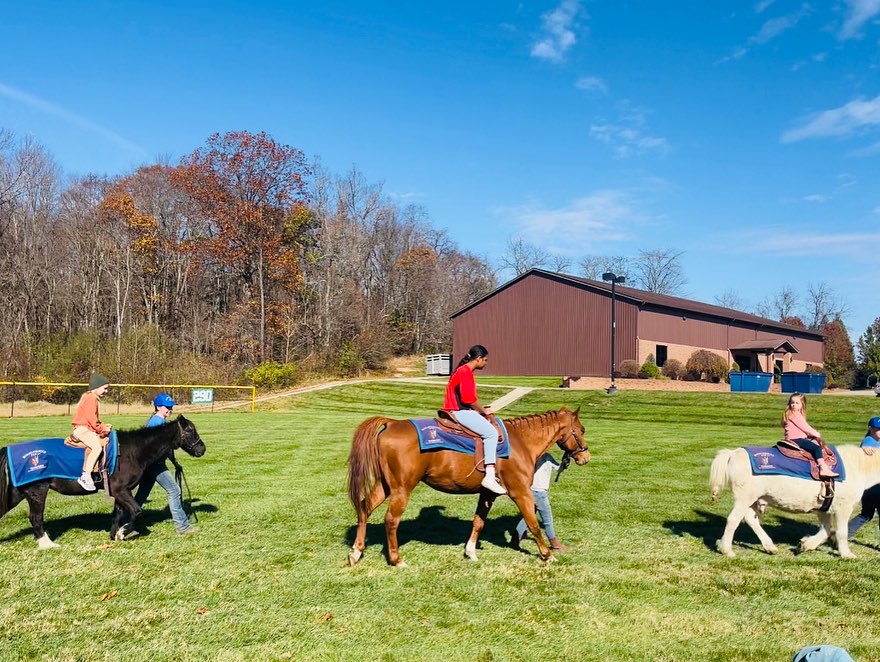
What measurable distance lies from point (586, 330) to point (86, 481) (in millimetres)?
41752

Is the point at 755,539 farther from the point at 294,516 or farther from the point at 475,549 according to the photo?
the point at 294,516

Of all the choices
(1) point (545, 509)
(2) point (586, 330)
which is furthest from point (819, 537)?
(2) point (586, 330)

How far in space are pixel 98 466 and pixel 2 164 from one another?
50.1m

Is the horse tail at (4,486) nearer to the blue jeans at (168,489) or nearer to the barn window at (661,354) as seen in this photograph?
the blue jeans at (168,489)

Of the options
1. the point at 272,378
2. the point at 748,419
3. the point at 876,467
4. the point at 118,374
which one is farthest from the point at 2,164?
the point at 876,467

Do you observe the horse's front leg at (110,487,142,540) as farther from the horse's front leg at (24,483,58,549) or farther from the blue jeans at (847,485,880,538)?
the blue jeans at (847,485,880,538)

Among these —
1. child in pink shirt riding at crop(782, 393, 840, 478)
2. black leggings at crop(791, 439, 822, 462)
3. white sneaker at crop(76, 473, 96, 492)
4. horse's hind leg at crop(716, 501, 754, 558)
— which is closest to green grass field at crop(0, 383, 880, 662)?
horse's hind leg at crop(716, 501, 754, 558)

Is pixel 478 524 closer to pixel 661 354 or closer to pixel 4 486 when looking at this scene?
pixel 4 486

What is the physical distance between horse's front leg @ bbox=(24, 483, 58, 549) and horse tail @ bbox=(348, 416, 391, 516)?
4.27m

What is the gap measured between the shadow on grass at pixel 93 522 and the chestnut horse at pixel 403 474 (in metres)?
3.87

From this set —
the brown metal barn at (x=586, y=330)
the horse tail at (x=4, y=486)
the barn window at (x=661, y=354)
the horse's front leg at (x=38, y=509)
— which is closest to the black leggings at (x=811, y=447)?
the horse's front leg at (x=38, y=509)

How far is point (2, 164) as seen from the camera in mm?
47438

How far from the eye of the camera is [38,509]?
8.64 m

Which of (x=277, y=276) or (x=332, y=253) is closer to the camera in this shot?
(x=277, y=276)
